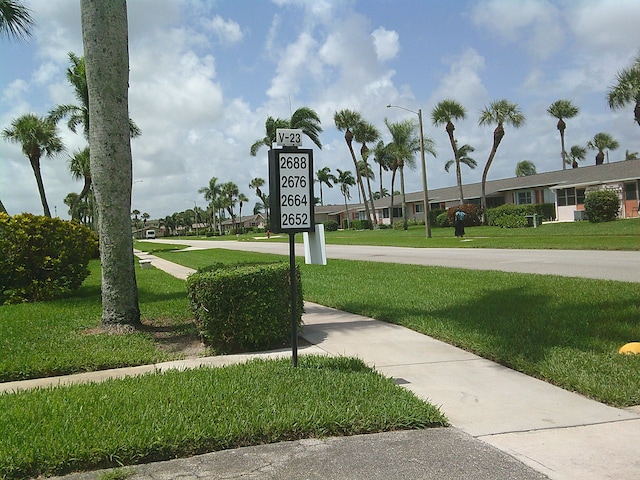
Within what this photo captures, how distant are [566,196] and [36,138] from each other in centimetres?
3606

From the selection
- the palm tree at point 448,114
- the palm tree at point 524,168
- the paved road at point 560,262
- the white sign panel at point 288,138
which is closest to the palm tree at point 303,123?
the palm tree at point 448,114

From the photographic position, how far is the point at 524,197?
52438mm

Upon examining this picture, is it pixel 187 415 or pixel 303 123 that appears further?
pixel 303 123

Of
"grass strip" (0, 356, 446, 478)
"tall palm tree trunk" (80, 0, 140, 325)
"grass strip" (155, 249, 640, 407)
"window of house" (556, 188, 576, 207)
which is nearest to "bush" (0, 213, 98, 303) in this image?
"tall palm tree trunk" (80, 0, 140, 325)

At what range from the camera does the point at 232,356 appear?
755 centimetres

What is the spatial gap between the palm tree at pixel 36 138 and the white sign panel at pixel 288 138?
1350 inches

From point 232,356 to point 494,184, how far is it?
54.5 m

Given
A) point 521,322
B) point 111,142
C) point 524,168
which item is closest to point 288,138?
point 111,142

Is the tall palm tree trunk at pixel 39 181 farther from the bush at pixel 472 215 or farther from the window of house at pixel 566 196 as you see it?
the window of house at pixel 566 196

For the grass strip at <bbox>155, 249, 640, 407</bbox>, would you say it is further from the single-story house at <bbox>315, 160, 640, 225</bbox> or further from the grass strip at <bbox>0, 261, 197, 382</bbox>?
the single-story house at <bbox>315, 160, 640, 225</bbox>

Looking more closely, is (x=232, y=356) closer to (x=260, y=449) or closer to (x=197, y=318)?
(x=197, y=318)

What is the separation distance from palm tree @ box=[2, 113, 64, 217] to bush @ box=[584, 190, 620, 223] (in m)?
31.7

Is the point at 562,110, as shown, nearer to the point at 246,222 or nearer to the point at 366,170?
Result: the point at 366,170

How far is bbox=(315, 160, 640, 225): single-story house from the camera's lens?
39094 mm
